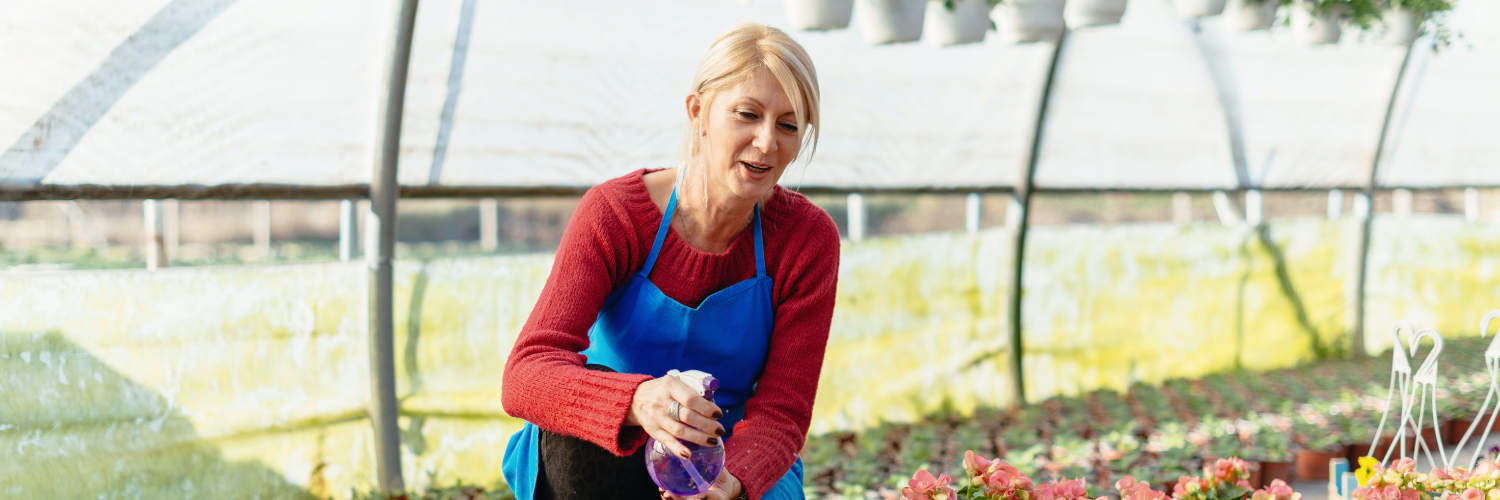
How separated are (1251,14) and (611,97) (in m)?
2.56

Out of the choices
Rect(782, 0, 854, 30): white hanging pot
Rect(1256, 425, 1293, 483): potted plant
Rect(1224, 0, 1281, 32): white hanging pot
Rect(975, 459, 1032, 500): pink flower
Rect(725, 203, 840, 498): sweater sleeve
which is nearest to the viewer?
Rect(725, 203, 840, 498): sweater sleeve

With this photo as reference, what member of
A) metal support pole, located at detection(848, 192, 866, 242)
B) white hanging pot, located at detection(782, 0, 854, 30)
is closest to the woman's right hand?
white hanging pot, located at detection(782, 0, 854, 30)

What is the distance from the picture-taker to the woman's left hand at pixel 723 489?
1319mm

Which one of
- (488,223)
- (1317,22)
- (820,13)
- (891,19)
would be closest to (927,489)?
(820,13)

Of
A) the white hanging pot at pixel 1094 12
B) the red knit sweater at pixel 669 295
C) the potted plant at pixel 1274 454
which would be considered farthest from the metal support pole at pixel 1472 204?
the red knit sweater at pixel 669 295

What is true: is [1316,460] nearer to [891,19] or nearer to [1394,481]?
[1394,481]

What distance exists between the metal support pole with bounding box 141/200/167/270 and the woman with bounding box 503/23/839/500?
2.06 meters

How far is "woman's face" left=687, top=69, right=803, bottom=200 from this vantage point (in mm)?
1406

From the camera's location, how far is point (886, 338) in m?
4.65

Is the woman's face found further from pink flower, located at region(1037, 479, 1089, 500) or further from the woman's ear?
pink flower, located at region(1037, 479, 1089, 500)

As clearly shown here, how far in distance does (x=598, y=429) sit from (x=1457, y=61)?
6.47 m

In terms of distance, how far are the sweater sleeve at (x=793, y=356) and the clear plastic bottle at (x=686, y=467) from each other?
0.44ft

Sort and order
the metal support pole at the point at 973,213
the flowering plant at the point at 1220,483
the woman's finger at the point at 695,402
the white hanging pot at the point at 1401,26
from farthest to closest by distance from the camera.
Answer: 1. the metal support pole at the point at 973,213
2. the white hanging pot at the point at 1401,26
3. the flowering plant at the point at 1220,483
4. the woman's finger at the point at 695,402

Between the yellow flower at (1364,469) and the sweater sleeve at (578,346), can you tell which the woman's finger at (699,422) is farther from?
the yellow flower at (1364,469)
